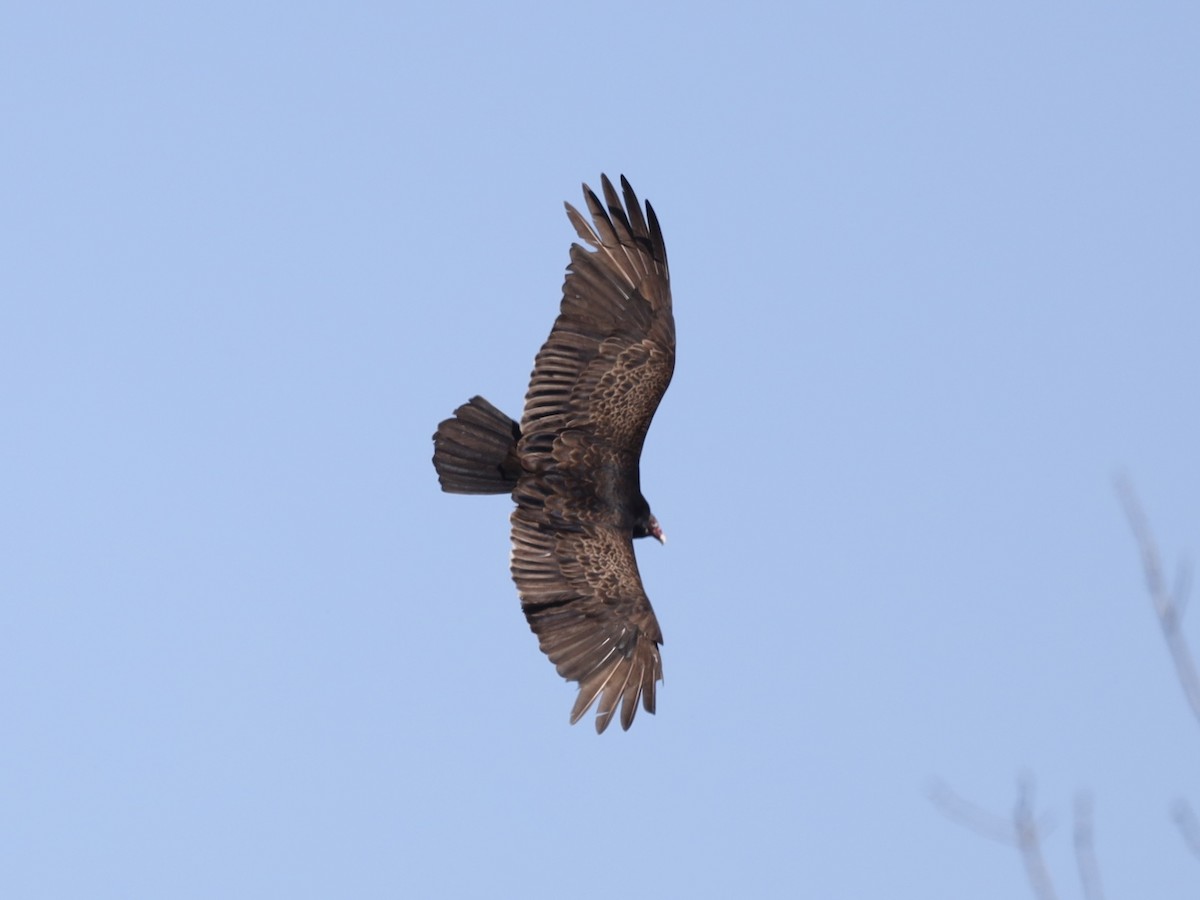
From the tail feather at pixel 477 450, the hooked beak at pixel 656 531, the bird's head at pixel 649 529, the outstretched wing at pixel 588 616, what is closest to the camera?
the outstretched wing at pixel 588 616

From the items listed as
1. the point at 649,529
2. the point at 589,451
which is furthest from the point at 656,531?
the point at 589,451

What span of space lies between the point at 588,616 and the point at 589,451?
965mm

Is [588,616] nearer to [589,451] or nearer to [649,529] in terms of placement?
[589,451]

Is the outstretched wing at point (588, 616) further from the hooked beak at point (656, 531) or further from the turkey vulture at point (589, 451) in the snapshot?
the hooked beak at point (656, 531)

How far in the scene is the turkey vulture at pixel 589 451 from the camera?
10180 millimetres

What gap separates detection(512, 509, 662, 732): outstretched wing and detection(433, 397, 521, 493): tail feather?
31 cm

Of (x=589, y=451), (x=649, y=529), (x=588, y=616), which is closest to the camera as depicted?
(x=588, y=616)

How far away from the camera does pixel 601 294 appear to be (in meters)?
10.3

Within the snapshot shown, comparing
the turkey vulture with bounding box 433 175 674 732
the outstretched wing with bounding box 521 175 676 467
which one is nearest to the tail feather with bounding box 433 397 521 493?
the turkey vulture with bounding box 433 175 674 732

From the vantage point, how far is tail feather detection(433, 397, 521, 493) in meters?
10.5

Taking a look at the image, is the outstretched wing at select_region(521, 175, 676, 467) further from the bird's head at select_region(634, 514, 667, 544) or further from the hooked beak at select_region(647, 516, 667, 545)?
the hooked beak at select_region(647, 516, 667, 545)

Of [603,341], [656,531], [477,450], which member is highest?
[603,341]

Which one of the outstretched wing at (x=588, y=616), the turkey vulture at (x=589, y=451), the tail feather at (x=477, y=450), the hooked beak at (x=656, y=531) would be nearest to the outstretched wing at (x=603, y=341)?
the turkey vulture at (x=589, y=451)

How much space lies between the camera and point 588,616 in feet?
33.5
